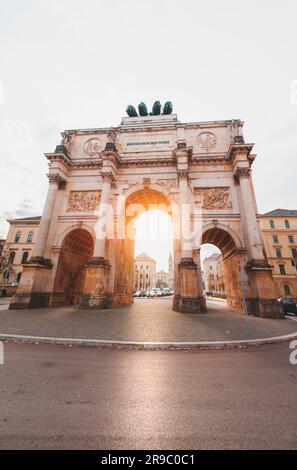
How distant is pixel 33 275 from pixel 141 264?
253ft

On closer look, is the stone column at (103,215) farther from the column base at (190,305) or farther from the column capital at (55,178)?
the column base at (190,305)

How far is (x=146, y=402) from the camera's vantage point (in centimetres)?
280

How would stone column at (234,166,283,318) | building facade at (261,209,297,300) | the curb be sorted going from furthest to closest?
1. building facade at (261,209,297,300)
2. stone column at (234,166,283,318)
3. the curb

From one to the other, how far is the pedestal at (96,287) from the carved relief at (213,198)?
31.0 ft

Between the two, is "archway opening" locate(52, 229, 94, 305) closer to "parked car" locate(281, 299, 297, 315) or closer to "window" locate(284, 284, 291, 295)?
"parked car" locate(281, 299, 297, 315)

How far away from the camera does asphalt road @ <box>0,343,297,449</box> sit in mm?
2029

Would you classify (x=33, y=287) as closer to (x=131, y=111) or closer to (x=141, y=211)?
(x=141, y=211)

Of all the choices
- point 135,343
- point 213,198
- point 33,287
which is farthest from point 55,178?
point 135,343

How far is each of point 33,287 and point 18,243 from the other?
30.3m

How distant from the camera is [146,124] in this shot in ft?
69.0

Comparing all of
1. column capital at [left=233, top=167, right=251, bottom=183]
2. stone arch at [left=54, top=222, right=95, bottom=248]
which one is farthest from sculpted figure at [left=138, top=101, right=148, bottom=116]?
stone arch at [left=54, top=222, right=95, bottom=248]

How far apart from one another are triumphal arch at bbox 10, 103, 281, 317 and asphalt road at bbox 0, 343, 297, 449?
817cm

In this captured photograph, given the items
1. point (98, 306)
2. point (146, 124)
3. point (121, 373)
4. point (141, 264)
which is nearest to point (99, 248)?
point (98, 306)
